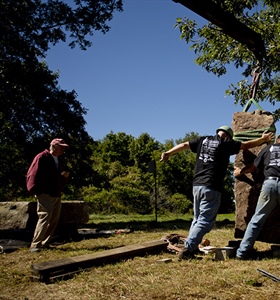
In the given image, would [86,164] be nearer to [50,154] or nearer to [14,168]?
[14,168]

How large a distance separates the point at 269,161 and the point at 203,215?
3.93 feet

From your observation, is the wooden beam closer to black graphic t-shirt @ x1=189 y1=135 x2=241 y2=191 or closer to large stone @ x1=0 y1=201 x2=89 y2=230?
black graphic t-shirt @ x1=189 y1=135 x2=241 y2=191

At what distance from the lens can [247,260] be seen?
4770 millimetres

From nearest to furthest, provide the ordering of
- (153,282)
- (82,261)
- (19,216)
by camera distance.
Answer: (153,282) → (82,261) → (19,216)

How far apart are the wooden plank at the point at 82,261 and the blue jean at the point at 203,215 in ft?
2.41

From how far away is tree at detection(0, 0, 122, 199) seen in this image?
12.1m

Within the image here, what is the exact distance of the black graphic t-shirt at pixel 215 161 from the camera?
16.1ft

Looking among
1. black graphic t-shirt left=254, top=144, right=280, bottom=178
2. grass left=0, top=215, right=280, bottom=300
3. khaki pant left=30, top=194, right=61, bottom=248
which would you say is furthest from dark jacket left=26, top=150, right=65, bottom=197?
black graphic t-shirt left=254, top=144, right=280, bottom=178

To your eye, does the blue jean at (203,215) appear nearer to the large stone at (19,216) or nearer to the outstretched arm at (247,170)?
the outstretched arm at (247,170)

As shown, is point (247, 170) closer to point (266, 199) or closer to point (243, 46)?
point (266, 199)

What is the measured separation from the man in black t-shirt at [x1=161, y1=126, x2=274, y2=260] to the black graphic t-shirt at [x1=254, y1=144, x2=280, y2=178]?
0.54 feet

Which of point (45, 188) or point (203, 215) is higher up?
point (45, 188)

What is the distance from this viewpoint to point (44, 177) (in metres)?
6.15

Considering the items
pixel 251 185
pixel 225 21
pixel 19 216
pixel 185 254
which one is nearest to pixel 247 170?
pixel 251 185
